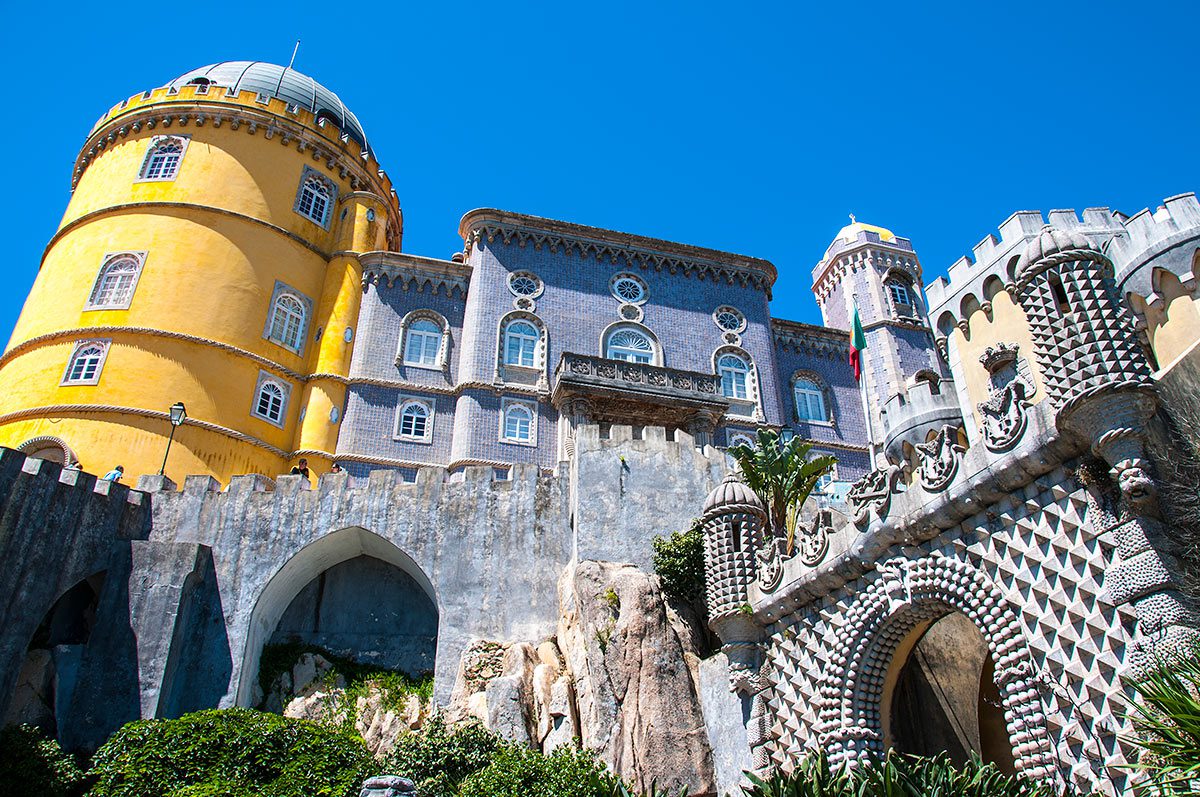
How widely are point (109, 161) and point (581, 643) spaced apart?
1052 inches

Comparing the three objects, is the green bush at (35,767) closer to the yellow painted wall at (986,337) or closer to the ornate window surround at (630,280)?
the yellow painted wall at (986,337)

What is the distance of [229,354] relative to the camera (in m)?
28.8

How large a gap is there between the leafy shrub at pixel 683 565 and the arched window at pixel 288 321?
17.2 metres

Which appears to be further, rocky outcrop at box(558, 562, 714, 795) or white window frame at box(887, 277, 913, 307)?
white window frame at box(887, 277, 913, 307)

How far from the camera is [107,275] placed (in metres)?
29.7

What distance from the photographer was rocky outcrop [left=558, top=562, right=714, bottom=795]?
1541cm

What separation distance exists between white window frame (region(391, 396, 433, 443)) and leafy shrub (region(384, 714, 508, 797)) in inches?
560

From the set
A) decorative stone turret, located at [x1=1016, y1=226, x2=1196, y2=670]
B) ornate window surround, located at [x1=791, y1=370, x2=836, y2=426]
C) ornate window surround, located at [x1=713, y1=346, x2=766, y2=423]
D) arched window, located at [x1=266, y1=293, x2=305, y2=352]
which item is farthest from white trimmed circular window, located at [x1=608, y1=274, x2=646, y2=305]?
decorative stone turret, located at [x1=1016, y1=226, x2=1196, y2=670]

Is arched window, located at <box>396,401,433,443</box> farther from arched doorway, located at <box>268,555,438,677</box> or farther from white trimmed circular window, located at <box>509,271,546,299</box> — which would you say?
arched doorway, located at <box>268,555,438,677</box>

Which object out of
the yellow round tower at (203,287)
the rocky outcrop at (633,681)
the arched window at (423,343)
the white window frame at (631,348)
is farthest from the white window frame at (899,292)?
the rocky outcrop at (633,681)

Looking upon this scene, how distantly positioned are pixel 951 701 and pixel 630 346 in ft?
63.1

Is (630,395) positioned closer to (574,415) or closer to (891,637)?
(574,415)

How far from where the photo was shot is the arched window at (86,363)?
27.3 m

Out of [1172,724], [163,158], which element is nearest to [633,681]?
[1172,724]
